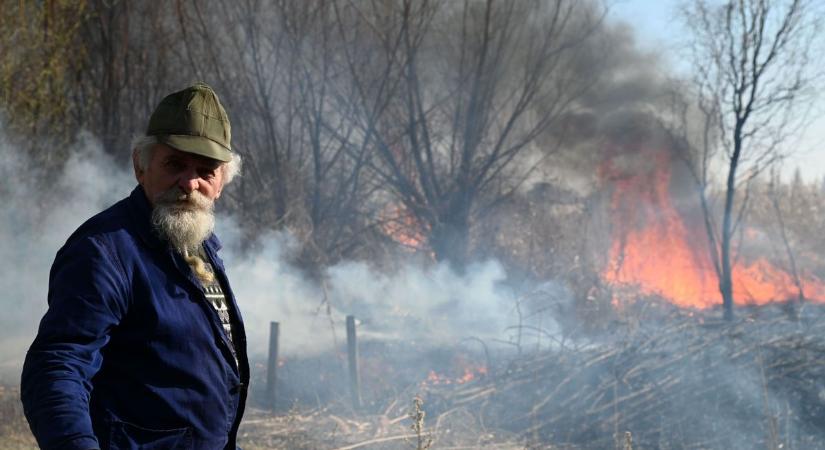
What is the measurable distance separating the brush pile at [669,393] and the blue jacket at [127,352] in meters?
5.19

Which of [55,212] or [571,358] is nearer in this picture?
[571,358]

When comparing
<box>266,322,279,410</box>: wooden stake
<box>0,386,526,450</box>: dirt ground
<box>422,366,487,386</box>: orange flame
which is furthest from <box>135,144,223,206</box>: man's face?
<box>422,366,487,386</box>: orange flame

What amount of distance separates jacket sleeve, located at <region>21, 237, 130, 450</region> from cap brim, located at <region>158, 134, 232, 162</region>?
0.38 metres

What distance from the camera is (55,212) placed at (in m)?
11.3

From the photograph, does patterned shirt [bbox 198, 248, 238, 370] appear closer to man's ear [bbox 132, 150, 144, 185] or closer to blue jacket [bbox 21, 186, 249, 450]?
blue jacket [bbox 21, 186, 249, 450]

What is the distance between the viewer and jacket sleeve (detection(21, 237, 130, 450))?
186 cm

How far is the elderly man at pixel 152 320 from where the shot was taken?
194 cm

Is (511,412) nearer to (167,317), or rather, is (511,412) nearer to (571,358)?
(571,358)

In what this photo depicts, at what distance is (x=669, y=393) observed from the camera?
8047 mm

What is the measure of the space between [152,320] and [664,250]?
58.8 feet

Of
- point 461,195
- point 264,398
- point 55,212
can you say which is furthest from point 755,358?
point 55,212

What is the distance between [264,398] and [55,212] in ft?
15.6

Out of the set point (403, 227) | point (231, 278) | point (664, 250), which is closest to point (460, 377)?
point (231, 278)

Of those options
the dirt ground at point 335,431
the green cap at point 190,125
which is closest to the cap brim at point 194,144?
the green cap at point 190,125
